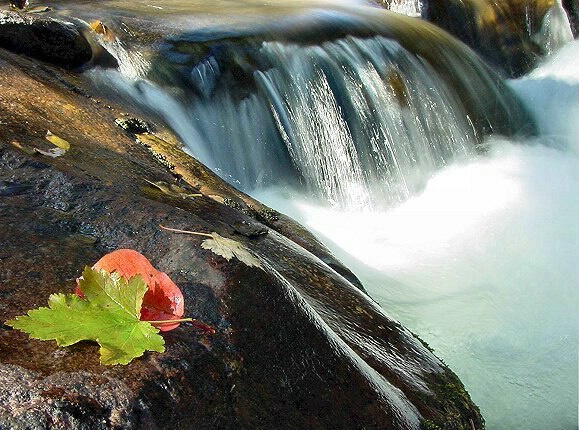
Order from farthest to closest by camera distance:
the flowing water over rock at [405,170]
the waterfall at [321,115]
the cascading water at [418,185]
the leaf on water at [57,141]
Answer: the waterfall at [321,115], the flowing water over rock at [405,170], the cascading water at [418,185], the leaf on water at [57,141]

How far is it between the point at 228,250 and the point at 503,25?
12.8m

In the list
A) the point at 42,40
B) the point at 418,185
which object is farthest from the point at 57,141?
the point at 418,185

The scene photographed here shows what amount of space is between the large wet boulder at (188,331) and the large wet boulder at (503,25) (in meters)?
10.4

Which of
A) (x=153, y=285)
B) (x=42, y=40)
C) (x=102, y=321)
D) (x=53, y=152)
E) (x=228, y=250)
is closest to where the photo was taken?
(x=102, y=321)

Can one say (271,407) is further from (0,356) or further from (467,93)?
(467,93)

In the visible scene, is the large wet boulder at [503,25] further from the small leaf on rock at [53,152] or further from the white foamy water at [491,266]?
the small leaf on rock at [53,152]

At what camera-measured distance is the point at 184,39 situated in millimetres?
7406

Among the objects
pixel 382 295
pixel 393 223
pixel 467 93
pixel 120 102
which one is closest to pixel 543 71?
pixel 467 93

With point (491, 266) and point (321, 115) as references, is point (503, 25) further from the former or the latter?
point (491, 266)

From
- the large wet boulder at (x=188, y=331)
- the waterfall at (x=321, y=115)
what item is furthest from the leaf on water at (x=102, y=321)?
the waterfall at (x=321, y=115)

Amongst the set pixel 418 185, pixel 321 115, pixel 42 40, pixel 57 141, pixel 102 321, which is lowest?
pixel 42 40

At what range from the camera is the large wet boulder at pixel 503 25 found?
12.2 meters

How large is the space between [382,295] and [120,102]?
2729 mm

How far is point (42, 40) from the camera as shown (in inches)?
201
